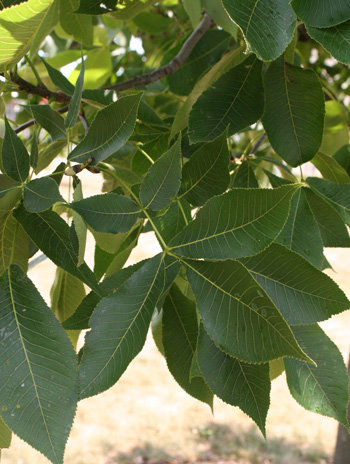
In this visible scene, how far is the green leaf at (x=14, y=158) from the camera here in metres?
0.55

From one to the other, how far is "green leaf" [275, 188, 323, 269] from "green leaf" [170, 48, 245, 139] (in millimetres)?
183

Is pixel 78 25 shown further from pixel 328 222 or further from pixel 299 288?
pixel 299 288

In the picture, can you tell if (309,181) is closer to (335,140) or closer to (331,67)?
(335,140)

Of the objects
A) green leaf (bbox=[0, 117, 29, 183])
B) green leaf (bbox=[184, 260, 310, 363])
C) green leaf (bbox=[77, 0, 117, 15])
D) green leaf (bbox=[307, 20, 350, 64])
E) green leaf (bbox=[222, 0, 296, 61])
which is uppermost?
green leaf (bbox=[77, 0, 117, 15])

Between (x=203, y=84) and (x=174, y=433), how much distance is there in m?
2.46

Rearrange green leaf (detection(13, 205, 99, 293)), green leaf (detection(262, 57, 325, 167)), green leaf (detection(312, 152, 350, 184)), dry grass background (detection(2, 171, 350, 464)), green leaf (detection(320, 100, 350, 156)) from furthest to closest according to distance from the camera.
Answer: dry grass background (detection(2, 171, 350, 464)), green leaf (detection(320, 100, 350, 156)), green leaf (detection(312, 152, 350, 184)), green leaf (detection(262, 57, 325, 167)), green leaf (detection(13, 205, 99, 293))

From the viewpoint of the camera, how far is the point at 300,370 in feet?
1.98

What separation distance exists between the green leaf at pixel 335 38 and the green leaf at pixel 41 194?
0.28 m

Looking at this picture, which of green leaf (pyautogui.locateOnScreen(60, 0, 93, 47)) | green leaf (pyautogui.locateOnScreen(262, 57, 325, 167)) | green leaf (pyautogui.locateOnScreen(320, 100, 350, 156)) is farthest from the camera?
green leaf (pyautogui.locateOnScreen(320, 100, 350, 156))

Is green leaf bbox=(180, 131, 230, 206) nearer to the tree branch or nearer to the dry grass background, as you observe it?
the tree branch

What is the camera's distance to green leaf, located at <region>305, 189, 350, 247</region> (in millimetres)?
727

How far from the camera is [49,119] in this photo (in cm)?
63

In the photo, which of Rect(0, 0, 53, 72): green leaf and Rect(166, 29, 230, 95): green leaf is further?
Rect(166, 29, 230, 95): green leaf

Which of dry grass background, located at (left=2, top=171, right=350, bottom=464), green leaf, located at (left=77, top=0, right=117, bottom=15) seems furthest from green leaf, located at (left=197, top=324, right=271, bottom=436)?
dry grass background, located at (left=2, top=171, right=350, bottom=464)
